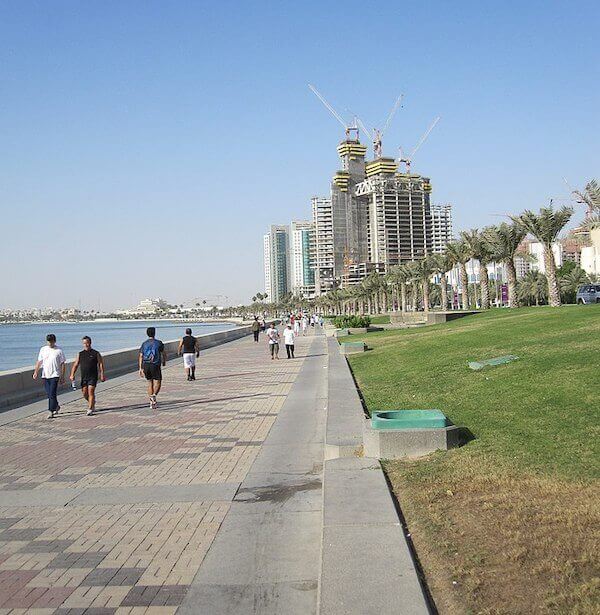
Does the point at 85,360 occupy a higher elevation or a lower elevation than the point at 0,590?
higher

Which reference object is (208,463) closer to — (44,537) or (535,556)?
(44,537)

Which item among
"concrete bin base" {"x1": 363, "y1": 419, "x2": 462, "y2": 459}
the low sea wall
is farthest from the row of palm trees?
"concrete bin base" {"x1": 363, "y1": 419, "x2": 462, "y2": 459}

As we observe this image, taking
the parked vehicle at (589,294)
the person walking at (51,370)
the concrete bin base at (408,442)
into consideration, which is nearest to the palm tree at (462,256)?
the parked vehicle at (589,294)

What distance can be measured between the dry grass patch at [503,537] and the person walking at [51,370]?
Result: 801 cm

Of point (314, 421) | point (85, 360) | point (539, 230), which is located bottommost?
point (314, 421)

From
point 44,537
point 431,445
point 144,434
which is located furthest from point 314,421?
point 44,537

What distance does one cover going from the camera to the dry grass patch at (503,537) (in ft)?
13.0

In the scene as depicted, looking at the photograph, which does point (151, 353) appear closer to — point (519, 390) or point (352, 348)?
point (519, 390)

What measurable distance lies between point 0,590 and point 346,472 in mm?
3356

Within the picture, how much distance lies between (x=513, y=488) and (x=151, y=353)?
9.38 metres

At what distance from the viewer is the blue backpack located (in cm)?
1395

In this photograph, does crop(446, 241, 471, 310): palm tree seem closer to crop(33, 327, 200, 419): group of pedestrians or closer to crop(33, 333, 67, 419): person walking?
crop(33, 327, 200, 419): group of pedestrians

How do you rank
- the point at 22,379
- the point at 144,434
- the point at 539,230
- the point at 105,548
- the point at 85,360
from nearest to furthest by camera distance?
the point at 105,548 → the point at 144,434 → the point at 85,360 → the point at 22,379 → the point at 539,230

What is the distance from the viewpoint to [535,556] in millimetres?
4492
